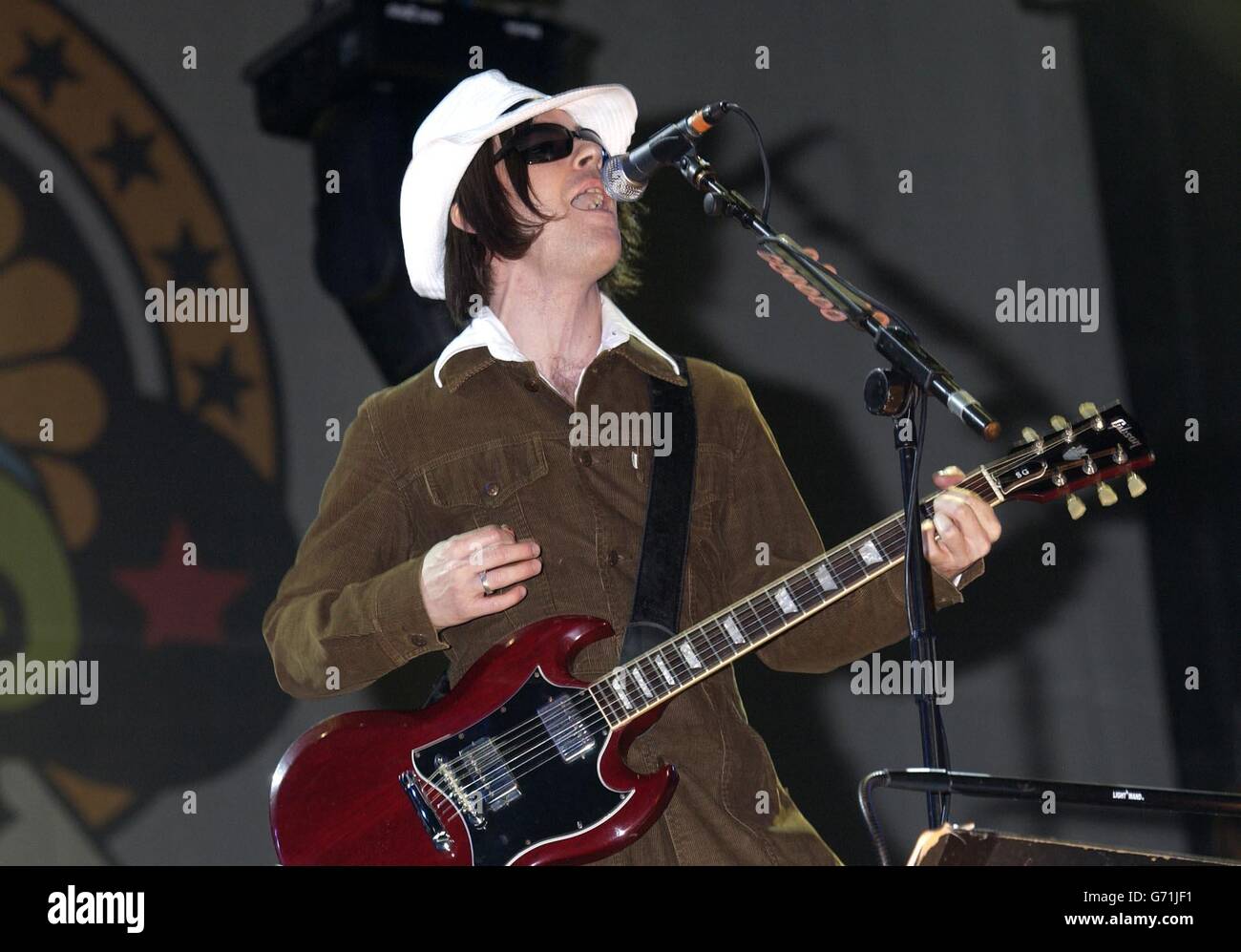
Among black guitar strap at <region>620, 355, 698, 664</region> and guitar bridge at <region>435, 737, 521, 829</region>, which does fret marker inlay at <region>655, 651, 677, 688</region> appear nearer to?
black guitar strap at <region>620, 355, 698, 664</region>

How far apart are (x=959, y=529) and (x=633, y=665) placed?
2.19 ft

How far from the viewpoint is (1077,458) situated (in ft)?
7.95

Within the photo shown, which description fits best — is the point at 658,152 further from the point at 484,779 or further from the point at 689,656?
the point at 484,779

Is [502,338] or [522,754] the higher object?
[502,338]

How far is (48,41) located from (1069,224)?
2.87 m

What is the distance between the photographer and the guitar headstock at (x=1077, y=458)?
2.40 metres

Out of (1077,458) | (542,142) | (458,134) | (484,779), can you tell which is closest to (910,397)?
(1077,458)

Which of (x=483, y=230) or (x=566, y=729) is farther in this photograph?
(x=483, y=230)

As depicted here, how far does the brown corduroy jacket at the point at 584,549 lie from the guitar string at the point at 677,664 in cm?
10

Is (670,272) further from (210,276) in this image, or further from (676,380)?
(210,276)

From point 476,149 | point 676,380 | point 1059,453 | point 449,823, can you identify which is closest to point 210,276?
point 476,149

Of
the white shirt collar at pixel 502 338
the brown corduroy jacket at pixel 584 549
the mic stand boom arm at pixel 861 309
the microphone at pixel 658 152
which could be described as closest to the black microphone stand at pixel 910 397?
the mic stand boom arm at pixel 861 309

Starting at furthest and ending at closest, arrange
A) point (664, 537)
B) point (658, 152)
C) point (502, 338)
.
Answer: point (502, 338), point (664, 537), point (658, 152)

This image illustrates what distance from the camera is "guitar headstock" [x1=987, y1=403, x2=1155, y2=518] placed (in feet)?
7.89
